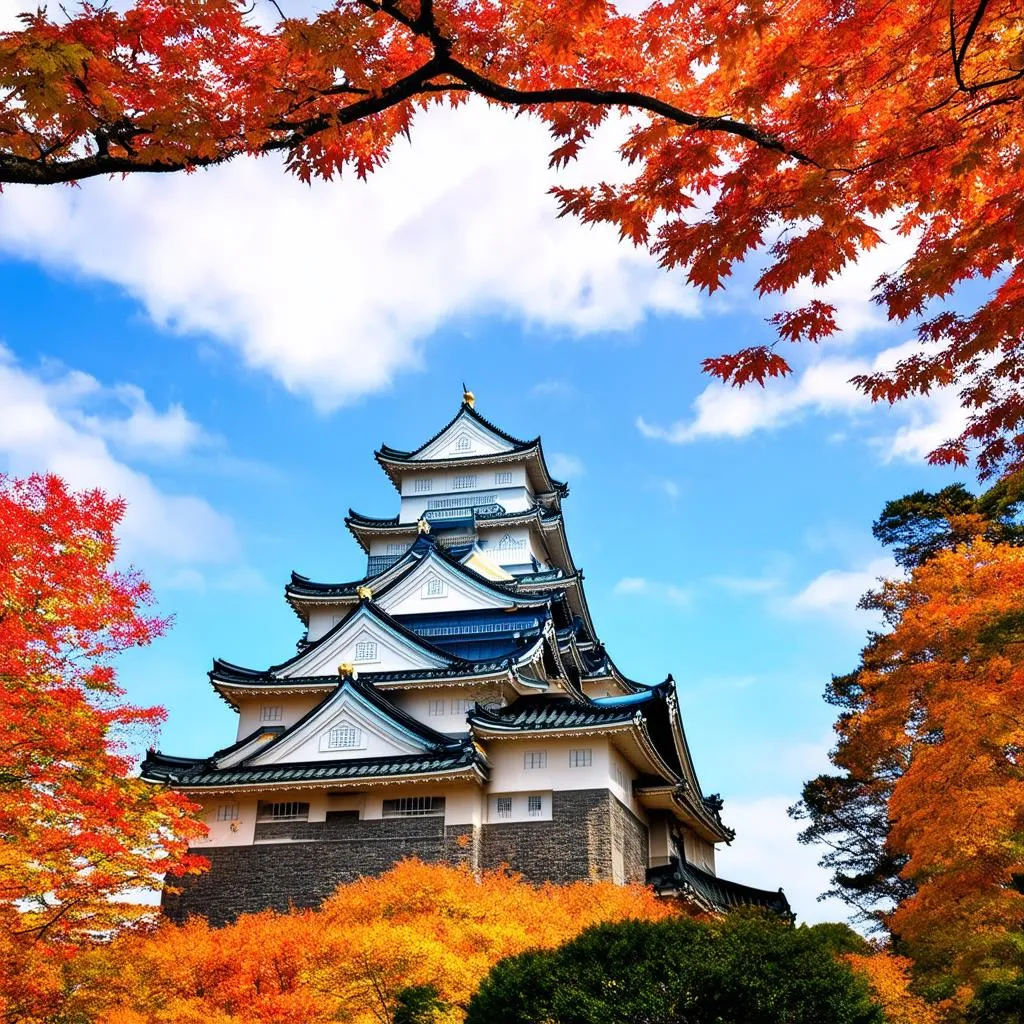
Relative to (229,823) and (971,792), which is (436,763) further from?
(971,792)

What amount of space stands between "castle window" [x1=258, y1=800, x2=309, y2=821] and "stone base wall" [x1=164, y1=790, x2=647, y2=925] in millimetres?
214

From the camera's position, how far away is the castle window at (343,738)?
69.8 feet

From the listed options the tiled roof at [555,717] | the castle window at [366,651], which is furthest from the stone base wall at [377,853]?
the castle window at [366,651]

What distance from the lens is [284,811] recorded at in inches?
829

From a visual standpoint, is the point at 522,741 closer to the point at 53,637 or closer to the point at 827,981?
the point at 53,637

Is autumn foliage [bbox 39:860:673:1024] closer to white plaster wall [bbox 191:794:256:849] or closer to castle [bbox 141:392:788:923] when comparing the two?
castle [bbox 141:392:788:923]

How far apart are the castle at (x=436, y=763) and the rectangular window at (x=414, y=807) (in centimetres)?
5

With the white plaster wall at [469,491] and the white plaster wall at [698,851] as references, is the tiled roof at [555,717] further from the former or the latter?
the white plaster wall at [469,491]

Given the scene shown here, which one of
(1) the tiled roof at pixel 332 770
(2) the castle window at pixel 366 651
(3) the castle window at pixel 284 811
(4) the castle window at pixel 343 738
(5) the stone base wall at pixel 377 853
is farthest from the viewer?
(2) the castle window at pixel 366 651

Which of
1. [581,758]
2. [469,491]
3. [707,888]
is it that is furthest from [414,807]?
[469,491]

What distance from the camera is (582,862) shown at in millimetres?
19641

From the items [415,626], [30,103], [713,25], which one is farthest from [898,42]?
[415,626]

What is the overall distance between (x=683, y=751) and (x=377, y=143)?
23056 mm

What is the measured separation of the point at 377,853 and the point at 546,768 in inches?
167
